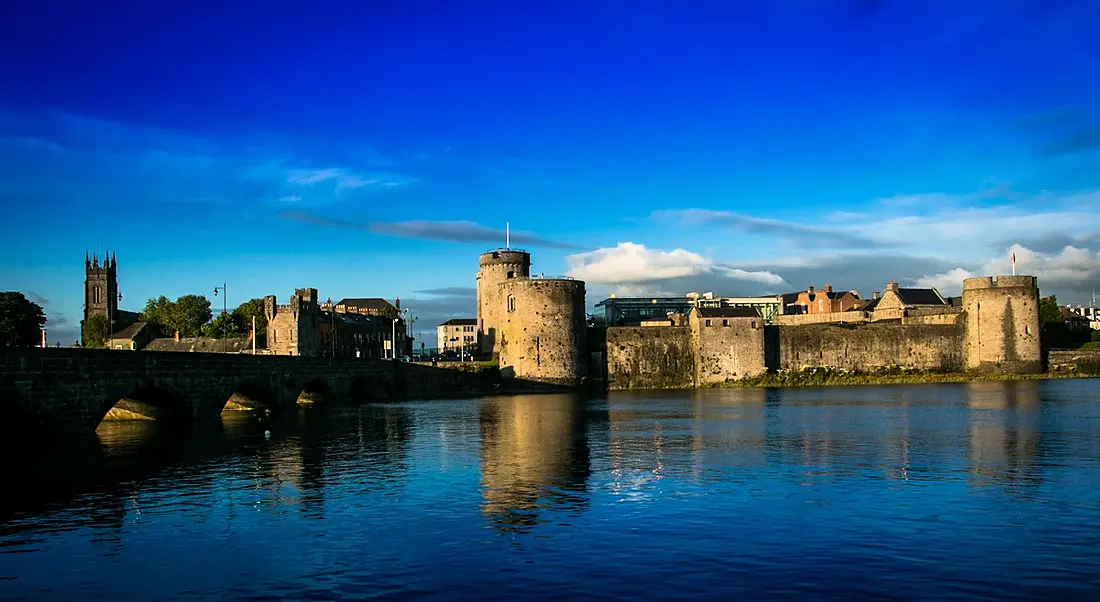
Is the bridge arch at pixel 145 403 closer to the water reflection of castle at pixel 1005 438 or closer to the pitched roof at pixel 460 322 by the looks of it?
the water reflection of castle at pixel 1005 438

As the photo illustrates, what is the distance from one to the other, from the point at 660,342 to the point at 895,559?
196ft

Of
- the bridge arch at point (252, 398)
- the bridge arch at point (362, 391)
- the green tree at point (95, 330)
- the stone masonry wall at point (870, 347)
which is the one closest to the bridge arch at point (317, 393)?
the bridge arch at point (252, 398)

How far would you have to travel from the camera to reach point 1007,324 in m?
68.6

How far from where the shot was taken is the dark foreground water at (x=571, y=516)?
11.9m

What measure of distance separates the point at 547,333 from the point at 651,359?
8.95 metres

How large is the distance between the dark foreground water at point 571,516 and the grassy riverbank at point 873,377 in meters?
38.1

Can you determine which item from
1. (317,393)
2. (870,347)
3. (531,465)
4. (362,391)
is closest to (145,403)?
(317,393)

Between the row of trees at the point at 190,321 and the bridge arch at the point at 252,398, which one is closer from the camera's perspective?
the bridge arch at the point at 252,398

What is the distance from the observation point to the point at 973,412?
37312 mm

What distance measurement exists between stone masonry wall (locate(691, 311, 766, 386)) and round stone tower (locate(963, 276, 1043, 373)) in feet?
54.0

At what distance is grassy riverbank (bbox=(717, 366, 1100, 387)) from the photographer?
6906 centimetres

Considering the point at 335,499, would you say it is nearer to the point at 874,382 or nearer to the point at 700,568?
the point at 700,568

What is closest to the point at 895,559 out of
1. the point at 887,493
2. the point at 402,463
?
the point at 887,493

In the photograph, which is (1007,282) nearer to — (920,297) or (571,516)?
(920,297)
